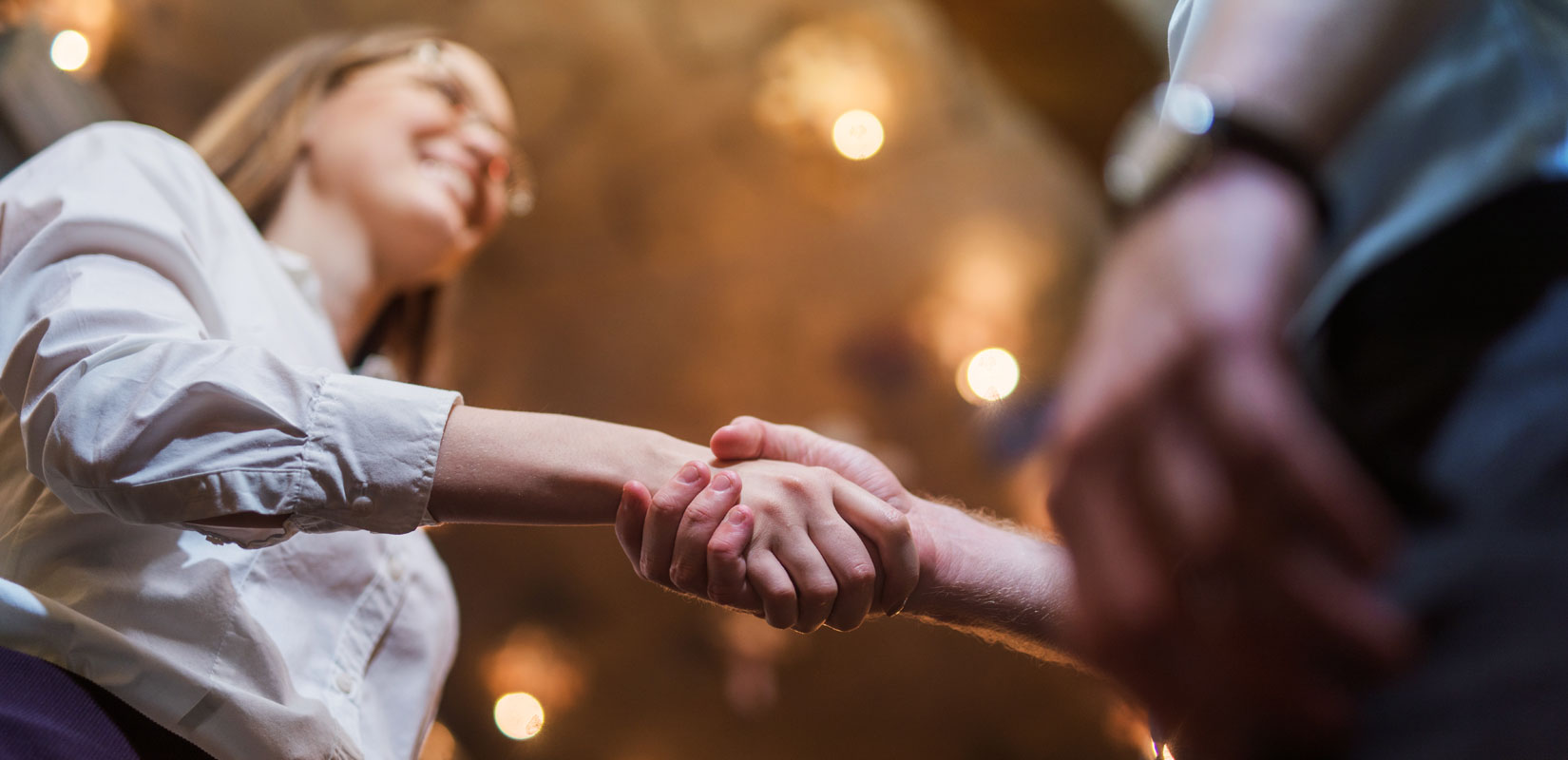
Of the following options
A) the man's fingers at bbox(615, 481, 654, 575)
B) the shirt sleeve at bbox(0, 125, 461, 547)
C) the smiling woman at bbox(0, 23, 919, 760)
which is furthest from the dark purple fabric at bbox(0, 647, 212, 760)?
the man's fingers at bbox(615, 481, 654, 575)

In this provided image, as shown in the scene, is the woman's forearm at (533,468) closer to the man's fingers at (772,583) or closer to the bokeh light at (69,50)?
the man's fingers at (772,583)

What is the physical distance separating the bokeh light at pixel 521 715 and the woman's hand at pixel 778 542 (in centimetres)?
240

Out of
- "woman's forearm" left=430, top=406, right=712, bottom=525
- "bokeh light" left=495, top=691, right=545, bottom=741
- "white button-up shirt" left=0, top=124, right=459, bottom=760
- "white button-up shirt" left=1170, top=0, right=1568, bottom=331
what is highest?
"white button-up shirt" left=1170, top=0, right=1568, bottom=331

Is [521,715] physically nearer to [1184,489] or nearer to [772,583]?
[772,583]

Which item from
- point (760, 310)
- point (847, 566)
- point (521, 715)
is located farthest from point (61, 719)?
point (760, 310)

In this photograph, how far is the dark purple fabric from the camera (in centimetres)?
65

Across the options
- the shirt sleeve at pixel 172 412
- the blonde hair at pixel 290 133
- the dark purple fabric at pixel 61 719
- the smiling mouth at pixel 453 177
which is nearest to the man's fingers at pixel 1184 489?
the shirt sleeve at pixel 172 412

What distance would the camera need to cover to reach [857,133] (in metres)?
2.88

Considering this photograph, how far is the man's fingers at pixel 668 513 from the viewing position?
0.70 m

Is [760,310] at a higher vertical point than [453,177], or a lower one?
higher

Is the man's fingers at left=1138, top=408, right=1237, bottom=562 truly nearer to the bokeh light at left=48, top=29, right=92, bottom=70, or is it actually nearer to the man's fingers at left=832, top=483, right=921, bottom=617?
the man's fingers at left=832, top=483, right=921, bottom=617

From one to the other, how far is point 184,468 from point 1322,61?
742 millimetres

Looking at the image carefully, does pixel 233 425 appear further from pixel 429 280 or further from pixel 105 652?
pixel 429 280

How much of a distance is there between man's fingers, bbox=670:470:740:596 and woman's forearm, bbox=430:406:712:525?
48mm
